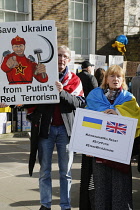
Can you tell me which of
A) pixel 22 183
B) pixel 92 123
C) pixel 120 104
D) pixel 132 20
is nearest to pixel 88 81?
pixel 22 183

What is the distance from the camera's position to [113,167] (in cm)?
322

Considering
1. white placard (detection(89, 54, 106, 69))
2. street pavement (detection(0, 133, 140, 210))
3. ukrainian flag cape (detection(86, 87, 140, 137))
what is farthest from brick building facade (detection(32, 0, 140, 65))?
ukrainian flag cape (detection(86, 87, 140, 137))

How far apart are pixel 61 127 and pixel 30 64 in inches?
30.2

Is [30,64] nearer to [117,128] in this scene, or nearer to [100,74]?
[117,128]

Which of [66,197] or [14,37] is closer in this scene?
[14,37]

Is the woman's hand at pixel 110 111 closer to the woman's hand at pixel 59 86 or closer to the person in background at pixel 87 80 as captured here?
the woman's hand at pixel 59 86

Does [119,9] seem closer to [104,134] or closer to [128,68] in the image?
[128,68]

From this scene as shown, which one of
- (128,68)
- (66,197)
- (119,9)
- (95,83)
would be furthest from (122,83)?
(119,9)

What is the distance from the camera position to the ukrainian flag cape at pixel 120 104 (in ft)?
10.5

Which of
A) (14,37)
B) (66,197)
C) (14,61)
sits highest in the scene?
(14,37)

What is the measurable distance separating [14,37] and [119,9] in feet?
31.6

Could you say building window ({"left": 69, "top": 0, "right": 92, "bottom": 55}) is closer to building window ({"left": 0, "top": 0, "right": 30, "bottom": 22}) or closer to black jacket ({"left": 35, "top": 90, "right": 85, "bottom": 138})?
building window ({"left": 0, "top": 0, "right": 30, "bottom": 22})

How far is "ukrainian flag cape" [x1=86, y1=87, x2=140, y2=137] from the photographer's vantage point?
3.19 m

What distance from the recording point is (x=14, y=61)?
331cm
